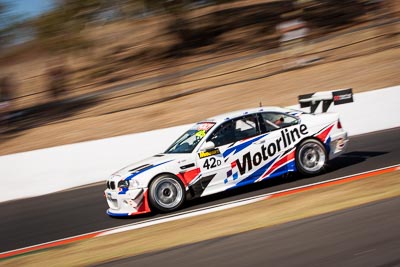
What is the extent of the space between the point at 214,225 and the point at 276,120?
3.14m

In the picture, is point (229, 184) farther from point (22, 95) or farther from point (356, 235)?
point (22, 95)

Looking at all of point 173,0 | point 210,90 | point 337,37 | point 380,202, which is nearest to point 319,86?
point 210,90

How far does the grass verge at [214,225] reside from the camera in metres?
7.31

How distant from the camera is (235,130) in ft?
33.2

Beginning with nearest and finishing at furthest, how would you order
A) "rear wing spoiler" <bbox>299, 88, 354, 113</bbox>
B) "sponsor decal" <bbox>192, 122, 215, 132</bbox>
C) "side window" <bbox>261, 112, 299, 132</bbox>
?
"sponsor decal" <bbox>192, 122, 215, 132</bbox> → "side window" <bbox>261, 112, 299, 132</bbox> → "rear wing spoiler" <bbox>299, 88, 354, 113</bbox>

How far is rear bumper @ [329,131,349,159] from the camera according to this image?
10773 millimetres

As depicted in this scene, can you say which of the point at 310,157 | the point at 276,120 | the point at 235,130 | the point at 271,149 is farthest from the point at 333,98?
the point at 235,130

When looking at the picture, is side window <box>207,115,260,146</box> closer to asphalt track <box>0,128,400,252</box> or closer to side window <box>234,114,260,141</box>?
side window <box>234,114,260,141</box>

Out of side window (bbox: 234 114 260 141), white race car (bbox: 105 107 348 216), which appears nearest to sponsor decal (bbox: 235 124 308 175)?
white race car (bbox: 105 107 348 216)

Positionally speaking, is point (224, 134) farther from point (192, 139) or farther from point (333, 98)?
point (333, 98)

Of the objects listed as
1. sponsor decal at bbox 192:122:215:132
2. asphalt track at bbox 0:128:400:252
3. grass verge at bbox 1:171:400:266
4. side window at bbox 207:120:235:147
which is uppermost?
sponsor decal at bbox 192:122:215:132

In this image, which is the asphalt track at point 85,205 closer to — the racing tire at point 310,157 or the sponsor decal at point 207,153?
the racing tire at point 310,157

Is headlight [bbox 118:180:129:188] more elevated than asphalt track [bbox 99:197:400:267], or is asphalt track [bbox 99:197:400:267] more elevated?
headlight [bbox 118:180:129:188]

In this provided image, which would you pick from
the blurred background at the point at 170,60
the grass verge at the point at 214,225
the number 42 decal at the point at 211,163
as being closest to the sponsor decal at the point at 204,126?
the number 42 decal at the point at 211,163
